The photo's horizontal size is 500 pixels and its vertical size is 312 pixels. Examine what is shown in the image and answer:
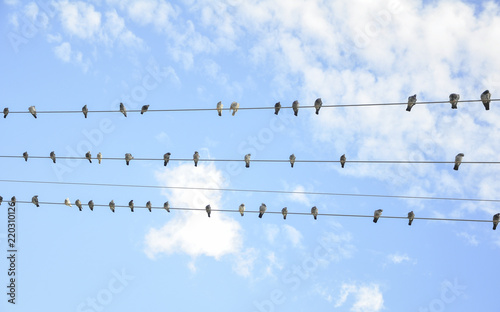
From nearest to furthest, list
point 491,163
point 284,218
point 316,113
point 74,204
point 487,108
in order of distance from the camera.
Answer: point 491,163
point 487,108
point 316,113
point 284,218
point 74,204

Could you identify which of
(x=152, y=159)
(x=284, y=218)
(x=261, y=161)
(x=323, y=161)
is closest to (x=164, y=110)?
(x=152, y=159)

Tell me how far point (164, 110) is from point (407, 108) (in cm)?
786

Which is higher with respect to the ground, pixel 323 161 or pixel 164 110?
pixel 164 110

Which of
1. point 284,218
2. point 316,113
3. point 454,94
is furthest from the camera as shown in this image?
point 284,218

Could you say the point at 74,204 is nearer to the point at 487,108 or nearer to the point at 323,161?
the point at 323,161

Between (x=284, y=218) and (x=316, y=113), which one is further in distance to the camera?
(x=284, y=218)

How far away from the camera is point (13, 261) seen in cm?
2128

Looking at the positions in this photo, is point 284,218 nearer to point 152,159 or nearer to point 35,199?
point 152,159

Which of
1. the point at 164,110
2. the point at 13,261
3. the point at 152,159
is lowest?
the point at 13,261

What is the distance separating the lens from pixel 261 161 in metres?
15.4

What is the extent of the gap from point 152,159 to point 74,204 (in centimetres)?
740

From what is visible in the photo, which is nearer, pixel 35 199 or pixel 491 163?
pixel 491 163

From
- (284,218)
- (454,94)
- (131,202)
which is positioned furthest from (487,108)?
(131,202)

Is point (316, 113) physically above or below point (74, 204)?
above
